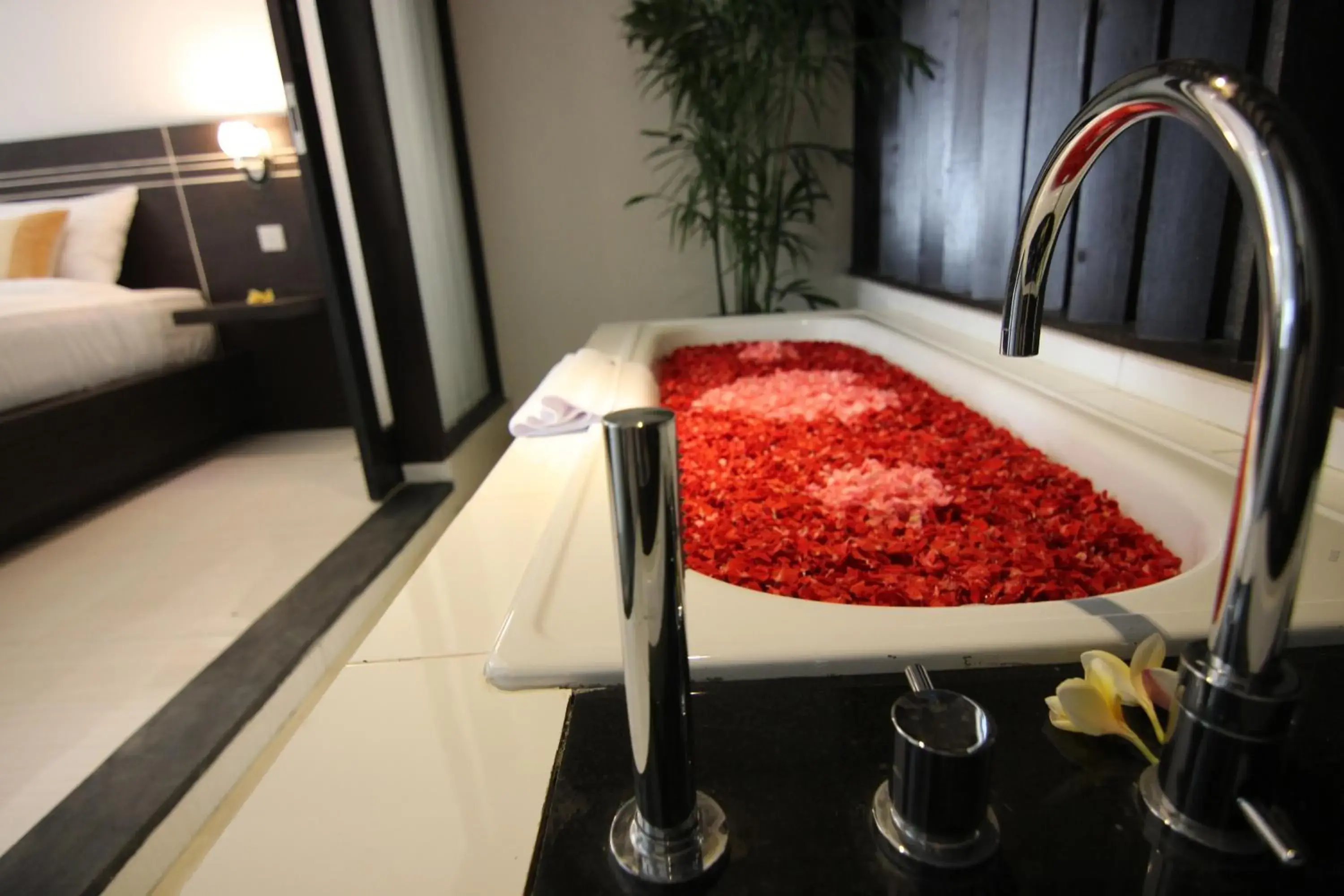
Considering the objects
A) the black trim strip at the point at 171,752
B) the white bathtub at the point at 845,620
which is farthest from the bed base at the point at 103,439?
the white bathtub at the point at 845,620

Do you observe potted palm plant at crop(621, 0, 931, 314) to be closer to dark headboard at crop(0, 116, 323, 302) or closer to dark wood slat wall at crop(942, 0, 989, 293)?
dark wood slat wall at crop(942, 0, 989, 293)

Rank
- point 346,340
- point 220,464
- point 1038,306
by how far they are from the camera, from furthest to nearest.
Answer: point 220,464 < point 346,340 < point 1038,306

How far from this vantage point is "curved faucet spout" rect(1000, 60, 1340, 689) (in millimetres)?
337

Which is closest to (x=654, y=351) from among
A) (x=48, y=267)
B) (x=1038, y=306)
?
(x=1038, y=306)

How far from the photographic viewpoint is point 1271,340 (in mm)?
354

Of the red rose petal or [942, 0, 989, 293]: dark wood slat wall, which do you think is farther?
[942, 0, 989, 293]: dark wood slat wall

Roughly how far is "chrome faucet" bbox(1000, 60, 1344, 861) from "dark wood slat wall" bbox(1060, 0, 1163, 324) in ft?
3.76

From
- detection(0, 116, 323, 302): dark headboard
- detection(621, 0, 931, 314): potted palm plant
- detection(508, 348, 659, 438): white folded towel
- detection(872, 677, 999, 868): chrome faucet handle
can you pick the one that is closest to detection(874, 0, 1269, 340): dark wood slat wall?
detection(621, 0, 931, 314): potted palm plant

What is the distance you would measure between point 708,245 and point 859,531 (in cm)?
269

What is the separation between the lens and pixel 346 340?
7.27 ft

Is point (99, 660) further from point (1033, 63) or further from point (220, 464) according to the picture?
point (1033, 63)

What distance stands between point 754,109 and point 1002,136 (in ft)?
4.07

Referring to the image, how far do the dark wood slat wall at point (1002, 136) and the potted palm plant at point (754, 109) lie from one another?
1.60 feet

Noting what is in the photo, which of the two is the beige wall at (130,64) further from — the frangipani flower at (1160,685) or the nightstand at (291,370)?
the frangipani flower at (1160,685)
